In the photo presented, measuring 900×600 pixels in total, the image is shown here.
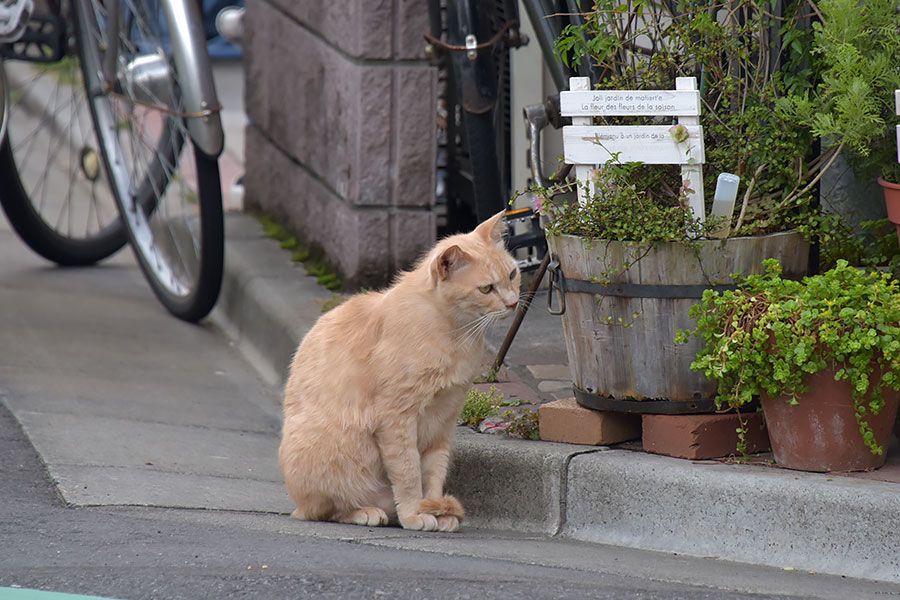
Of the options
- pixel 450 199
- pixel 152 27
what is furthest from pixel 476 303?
pixel 152 27

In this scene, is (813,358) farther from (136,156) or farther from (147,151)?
(147,151)

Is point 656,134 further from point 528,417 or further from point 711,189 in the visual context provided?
point 528,417

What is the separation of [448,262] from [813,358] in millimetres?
918

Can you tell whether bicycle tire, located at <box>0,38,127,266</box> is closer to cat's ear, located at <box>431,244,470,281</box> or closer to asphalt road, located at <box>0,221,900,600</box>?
asphalt road, located at <box>0,221,900,600</box>

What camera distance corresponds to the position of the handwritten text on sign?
3.08 meters

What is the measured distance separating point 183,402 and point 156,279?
44.3 inches

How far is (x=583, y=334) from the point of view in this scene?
323 cm

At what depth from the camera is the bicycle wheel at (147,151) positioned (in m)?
5.31

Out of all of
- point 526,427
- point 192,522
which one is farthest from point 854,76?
point 192,522

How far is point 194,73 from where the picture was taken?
4574 millimetres

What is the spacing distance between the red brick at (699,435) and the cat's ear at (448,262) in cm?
64

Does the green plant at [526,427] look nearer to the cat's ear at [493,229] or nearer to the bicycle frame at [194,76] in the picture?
the cat's ear at [493,229]

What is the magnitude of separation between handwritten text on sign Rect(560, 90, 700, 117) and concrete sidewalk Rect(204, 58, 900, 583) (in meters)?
0.89

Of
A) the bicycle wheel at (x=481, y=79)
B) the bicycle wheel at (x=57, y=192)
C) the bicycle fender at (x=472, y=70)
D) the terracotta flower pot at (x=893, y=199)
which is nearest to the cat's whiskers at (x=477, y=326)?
the terracotta flower pot at (x=893, y=199)
